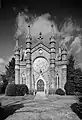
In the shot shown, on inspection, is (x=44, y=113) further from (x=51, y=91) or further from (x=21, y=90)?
(x=51, y=91)

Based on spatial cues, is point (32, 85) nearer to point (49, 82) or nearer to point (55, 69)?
point (49, 82)

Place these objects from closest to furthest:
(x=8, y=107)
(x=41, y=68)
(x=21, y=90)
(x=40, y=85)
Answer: (x=8, y=107)
(x=21, y=90)
(x=40, y=85)
(x=41, y=68)

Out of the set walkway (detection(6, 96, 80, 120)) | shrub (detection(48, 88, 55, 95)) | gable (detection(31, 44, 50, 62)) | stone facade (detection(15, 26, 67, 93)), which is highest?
gable (detection(31, 44, 50, 62))

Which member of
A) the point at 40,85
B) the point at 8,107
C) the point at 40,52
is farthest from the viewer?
the point at 40,52

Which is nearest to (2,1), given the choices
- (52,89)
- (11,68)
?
(52,89)

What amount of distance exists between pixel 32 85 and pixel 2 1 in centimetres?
2349

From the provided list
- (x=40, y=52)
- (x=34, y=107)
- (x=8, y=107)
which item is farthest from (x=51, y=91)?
(x=8, y=107)

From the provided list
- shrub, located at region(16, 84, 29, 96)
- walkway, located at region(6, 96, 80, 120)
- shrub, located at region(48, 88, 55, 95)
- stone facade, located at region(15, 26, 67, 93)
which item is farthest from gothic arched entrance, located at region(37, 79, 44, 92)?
walkway, located at region(6, 96, 80, 120)

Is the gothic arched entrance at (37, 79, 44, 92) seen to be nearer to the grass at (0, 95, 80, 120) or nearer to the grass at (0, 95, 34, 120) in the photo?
the grass at (0, 95, 34, 120)

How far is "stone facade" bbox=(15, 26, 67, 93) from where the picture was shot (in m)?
24.2

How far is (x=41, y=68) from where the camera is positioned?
1013 inches

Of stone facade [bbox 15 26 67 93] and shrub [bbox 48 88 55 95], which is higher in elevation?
stone facade [bbox 15 26 67 93]

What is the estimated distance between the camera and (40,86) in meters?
24.8

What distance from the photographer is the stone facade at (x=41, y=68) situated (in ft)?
79.4
